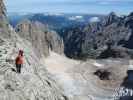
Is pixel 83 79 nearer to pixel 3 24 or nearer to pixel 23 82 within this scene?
pixel 3 24

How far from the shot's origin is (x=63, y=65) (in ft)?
225

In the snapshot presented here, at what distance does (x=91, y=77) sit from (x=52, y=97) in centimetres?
2380

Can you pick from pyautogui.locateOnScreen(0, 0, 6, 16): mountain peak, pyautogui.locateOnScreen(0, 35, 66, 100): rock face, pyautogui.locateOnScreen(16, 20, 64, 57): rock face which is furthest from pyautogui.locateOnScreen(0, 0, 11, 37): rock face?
pyautogui.locateOnScreen(16, 20, 64, 57): rock face

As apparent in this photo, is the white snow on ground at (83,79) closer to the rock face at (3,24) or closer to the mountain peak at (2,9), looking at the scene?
the rock face at (3,24)

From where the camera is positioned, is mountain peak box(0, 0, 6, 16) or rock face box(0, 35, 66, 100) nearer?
rock face box(0, 35, 66, 100)

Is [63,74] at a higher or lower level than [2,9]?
lower

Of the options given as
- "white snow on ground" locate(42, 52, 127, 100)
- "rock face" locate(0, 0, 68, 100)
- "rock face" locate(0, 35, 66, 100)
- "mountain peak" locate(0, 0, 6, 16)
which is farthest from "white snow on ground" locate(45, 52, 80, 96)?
"mountain peak" locate(0, 0, 6, 16)

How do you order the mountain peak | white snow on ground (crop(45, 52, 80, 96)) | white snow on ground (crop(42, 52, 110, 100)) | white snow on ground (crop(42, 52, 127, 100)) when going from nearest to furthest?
white snow on ground (crop(42, 52, 110, 100))
white snow on ground (crop(42, 52, 127, 100))
white snow on ground (crop(45, 52, 80, 96))
the mountain peak

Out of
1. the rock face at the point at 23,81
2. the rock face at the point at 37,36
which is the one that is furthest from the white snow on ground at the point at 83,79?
the rock face at the point at 37,36

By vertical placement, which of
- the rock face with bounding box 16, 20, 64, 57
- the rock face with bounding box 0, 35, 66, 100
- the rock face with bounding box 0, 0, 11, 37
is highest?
the rock face with bounding box 0, 0, 11, 37

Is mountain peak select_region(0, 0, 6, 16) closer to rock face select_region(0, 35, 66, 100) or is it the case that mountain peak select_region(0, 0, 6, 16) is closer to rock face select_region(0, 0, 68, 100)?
rock face select_region(0, 0, 68, 100)

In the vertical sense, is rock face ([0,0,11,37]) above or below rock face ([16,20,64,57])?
above

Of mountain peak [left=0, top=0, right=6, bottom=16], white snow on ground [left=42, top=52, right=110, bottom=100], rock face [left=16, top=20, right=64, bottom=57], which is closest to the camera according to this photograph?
white snow on ground [left=42, top=52, right=110, bottom=100]

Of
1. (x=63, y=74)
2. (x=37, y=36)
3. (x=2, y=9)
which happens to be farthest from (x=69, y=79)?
(x=37, y=36)
